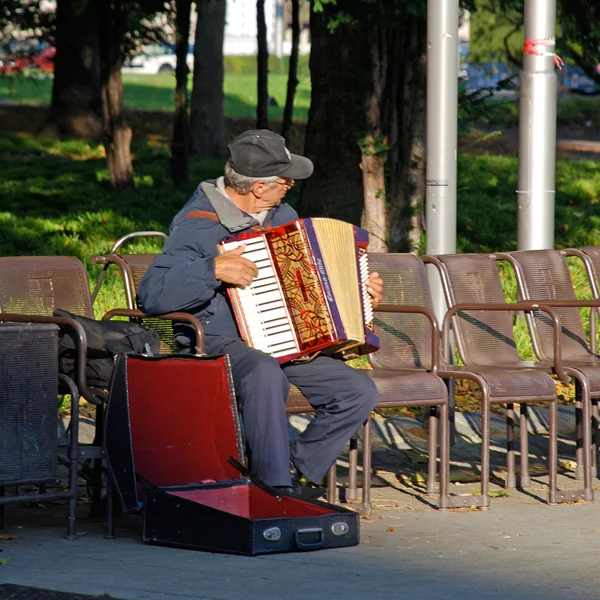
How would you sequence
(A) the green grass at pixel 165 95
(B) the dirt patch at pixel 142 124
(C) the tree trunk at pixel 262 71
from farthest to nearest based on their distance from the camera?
(A) the green grass at pixel 165 95
(B) the dirt patch at pixel 142 124
(C) the tree trunk at pixel 262 71

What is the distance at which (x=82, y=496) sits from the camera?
6695mm

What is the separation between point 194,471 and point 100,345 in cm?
68

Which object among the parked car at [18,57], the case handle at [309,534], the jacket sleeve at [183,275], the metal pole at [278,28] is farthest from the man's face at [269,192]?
the metal pole at [278,28]

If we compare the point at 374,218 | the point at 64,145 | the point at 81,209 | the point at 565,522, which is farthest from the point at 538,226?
the point at 64,145

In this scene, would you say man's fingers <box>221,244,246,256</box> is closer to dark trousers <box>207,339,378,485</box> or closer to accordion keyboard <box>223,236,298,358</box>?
accordion keyboard <box>223,236,298,358</box>

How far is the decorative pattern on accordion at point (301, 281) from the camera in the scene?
19.4 feet

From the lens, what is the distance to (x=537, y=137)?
8.59 m

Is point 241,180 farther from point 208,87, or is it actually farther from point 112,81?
point 208,87

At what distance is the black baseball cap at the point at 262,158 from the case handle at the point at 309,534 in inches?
67.4

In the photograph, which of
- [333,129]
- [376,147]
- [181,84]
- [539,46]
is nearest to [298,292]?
[539,46]

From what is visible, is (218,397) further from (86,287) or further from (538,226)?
(538,226)

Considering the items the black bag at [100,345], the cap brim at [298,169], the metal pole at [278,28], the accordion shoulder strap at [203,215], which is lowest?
the black bag at [100,345]

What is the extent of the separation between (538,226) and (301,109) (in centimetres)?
2950

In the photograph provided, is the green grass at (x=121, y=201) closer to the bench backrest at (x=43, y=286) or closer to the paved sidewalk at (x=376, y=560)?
the bench backrest at (x=43, y=286)
